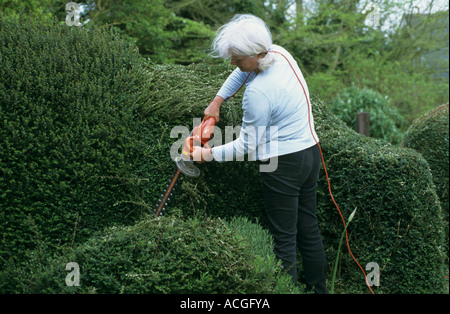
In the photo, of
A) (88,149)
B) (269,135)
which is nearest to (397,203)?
(269,135)

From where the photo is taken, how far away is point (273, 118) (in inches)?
113

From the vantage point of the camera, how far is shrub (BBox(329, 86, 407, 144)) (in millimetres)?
8078

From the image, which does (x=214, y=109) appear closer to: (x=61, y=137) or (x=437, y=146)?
(x=61, y=137)

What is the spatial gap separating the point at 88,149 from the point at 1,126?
1.84ft

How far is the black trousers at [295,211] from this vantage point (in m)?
2.95

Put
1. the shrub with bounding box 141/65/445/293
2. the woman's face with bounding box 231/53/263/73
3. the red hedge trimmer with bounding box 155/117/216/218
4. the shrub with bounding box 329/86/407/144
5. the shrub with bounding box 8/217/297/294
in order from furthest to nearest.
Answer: the shrub with bounding box 329/86/407/144 < the shrub with bounding box 141/65/445/293 < the red hedge trimmer with bounding box 155/117/216/218 < the woman's face with bounding box 231/53/263/73 < the shrub with bounding box 8/217/297/294

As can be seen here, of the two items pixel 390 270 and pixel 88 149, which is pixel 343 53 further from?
pixel 88 149

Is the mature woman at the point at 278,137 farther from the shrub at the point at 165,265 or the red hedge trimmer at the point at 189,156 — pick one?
the shrub at the point at 165,265

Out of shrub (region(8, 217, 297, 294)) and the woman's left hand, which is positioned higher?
the woman's left hand

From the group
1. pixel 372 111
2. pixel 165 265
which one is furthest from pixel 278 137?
pixel 372 111

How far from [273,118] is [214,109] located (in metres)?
0.55

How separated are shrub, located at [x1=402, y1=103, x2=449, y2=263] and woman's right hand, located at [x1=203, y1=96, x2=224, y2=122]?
3.28 m

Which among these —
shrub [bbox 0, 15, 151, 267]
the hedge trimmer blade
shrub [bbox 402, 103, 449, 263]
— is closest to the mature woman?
the hedge trimmer blade

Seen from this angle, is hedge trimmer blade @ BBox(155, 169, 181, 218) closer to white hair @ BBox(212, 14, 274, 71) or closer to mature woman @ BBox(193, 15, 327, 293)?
mature woman @ BBox(193, 15, 327, 293)
